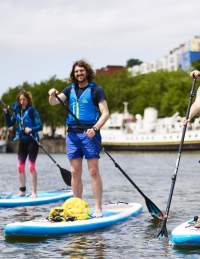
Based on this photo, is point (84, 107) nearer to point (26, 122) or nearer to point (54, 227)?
point (54, 227)

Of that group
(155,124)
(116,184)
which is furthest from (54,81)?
(116,184)

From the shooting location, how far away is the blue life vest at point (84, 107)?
10945 millimetres

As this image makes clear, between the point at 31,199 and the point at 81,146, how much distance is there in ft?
11.8

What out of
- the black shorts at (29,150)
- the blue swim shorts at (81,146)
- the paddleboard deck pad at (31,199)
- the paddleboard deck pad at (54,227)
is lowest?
the paddleboard deck pad at (31,199)

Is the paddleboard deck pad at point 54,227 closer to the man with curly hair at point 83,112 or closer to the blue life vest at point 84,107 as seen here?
the man with curly hair at point 83,112

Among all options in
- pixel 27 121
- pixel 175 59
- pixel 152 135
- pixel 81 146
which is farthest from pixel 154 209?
pixel 175 59

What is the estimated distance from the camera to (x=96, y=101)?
11.0m

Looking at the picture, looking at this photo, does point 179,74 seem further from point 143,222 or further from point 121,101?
point 143,222

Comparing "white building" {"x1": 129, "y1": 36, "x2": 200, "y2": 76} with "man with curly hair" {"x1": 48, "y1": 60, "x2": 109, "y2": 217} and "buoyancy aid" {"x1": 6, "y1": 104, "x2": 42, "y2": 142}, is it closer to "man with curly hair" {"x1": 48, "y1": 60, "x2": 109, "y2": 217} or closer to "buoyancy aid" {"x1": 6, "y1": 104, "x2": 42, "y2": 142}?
"buoyancy aid" {"x1": 6, "y1": 104, "x2": 42, "y2": 142}

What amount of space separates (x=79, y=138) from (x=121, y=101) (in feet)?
268

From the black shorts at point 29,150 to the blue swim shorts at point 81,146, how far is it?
3.34 metres

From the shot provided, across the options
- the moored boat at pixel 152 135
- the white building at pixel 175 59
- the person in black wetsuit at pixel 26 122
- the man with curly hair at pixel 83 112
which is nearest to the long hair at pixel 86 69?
the man with curly hair at pixel 83 112

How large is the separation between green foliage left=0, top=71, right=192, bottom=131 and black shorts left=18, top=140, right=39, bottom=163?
62.6 meters

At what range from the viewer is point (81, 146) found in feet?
36.5
